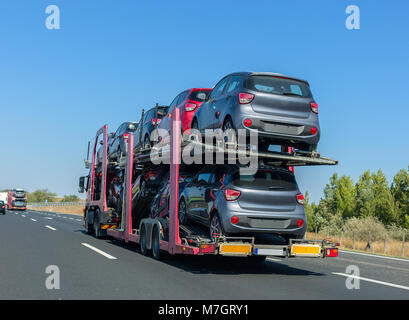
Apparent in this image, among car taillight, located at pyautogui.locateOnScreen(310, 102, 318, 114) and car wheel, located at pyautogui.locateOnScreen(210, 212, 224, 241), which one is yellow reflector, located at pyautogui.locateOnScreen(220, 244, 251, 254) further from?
car taillight, located at pyautogui.locateOnScreen(310, 102, 318, 114)

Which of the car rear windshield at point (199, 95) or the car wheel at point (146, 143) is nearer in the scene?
the car rear windshield at point (199, 95)

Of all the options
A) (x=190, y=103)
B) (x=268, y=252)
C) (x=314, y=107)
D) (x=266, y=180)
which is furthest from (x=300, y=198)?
(x=190, y=103)

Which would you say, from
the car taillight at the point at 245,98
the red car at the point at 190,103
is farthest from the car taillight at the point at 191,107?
the car taillight at the point at 245,98

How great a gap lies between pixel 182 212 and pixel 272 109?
2822 mm

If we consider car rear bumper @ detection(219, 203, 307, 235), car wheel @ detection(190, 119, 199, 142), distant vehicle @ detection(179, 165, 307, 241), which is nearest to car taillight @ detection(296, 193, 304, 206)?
distant vehicle @ detection(179, 165, 307, 241)

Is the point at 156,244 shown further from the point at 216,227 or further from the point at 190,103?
the point at 190,103

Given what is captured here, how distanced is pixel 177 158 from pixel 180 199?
37.4 inches

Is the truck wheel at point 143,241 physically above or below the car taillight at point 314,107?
below

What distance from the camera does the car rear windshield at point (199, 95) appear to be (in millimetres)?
11812

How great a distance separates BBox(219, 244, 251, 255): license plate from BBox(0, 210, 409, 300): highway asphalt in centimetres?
47

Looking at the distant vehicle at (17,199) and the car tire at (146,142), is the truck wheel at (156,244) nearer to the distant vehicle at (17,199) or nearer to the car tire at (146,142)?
the car tire at (146,142)

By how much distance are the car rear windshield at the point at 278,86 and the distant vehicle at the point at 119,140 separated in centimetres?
725

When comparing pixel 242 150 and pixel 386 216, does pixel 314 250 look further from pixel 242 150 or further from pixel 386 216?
pixel 386 216
